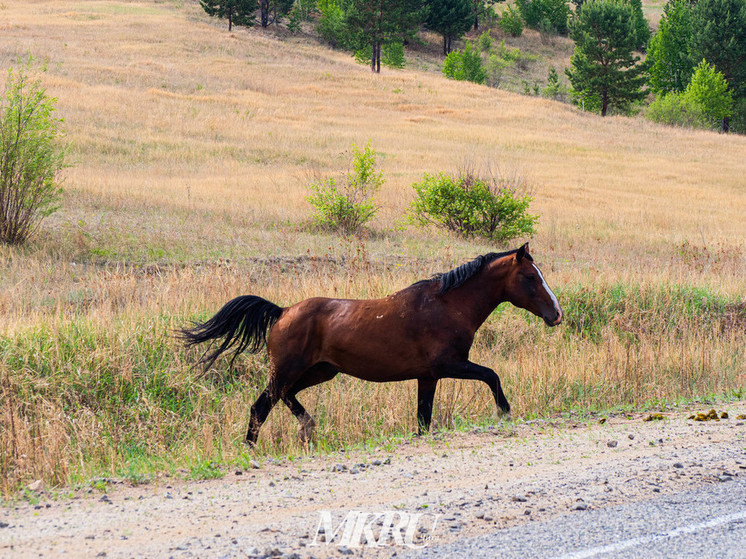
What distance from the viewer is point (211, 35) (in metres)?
83.8

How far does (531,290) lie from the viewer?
7.34m

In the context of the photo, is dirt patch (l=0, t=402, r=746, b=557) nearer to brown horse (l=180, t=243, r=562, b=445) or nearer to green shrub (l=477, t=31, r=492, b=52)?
brown horse (l=180, t=243, r=562, b=445)

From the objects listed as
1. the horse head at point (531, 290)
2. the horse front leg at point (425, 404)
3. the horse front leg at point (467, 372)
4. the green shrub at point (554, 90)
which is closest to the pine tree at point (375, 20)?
the green shrub at point (554, 90)

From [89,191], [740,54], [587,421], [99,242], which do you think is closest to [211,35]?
[740,54]

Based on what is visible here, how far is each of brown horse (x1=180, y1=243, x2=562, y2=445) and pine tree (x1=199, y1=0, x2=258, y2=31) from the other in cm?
8760

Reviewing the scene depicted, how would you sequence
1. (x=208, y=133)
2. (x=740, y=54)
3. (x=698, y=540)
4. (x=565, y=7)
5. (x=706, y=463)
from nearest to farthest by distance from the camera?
(x=698, y=540), (x=706, y=463), (x=208, y=133), (x=740, y=54), (x=565, y=7)

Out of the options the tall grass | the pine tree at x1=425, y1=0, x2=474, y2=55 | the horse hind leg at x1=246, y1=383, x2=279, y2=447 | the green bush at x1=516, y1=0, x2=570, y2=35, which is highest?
the green bush at x1=516, y1=0, x2=570, y2=35

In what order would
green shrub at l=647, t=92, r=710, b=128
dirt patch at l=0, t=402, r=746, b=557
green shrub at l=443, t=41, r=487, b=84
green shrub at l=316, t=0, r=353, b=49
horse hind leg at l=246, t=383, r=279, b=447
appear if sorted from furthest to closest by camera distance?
green shrub at l=316, t=0, r=353, b=49 → green shrub at l=443, t=41, r=487, b=84 → green shrub at l=647, t=92, r=710, b=128 → horse hind leg at l=246, t=383, r=279, b=447 → dirt patch at l=0, t=402, r=746, b=557

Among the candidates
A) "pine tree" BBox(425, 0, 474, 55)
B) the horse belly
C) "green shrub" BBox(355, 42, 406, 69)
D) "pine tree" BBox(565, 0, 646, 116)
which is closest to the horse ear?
the horse belly

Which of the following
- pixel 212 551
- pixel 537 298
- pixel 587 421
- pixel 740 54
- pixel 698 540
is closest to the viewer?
pixel 212 551

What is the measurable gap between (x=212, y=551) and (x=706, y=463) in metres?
4.03

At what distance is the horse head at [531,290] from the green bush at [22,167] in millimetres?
12529

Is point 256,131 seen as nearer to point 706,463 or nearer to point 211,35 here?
point 706,463

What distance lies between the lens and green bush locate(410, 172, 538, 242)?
22.0m
